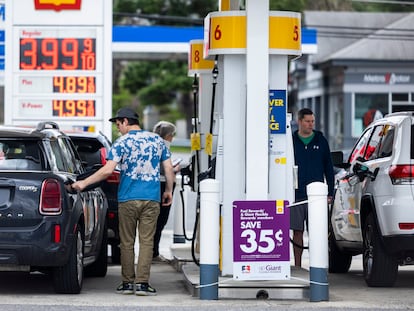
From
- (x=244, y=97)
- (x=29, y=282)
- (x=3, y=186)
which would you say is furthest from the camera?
(x=29, y=282)

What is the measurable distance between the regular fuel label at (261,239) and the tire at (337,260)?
142 inches

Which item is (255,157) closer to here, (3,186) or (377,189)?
(377,189)

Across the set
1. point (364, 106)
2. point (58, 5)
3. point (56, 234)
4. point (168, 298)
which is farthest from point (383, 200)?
point (364, 106)

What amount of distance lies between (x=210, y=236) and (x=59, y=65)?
10.2 m

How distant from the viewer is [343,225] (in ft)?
47.7

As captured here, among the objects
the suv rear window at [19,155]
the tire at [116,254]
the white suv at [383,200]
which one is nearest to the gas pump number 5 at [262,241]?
the white suv at [383,200]

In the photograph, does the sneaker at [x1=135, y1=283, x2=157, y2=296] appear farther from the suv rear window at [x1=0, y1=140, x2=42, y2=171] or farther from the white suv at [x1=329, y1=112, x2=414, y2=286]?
the white suv at [x1=329, y1=112, x2=414, y2=286]

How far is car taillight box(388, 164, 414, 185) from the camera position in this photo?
483 inches

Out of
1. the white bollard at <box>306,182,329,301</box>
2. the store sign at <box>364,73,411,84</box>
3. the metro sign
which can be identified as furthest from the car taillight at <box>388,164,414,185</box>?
the store sign at <box>364,73,411,84</box>

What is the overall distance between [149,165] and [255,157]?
1.05m

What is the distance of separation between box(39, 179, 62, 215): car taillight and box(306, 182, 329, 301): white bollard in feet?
7.63

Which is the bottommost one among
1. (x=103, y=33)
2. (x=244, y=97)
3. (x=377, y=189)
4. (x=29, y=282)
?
(x=29, y=282)

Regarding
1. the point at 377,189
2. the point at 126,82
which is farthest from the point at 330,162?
the point at 126,82

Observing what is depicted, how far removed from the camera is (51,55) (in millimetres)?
21031
